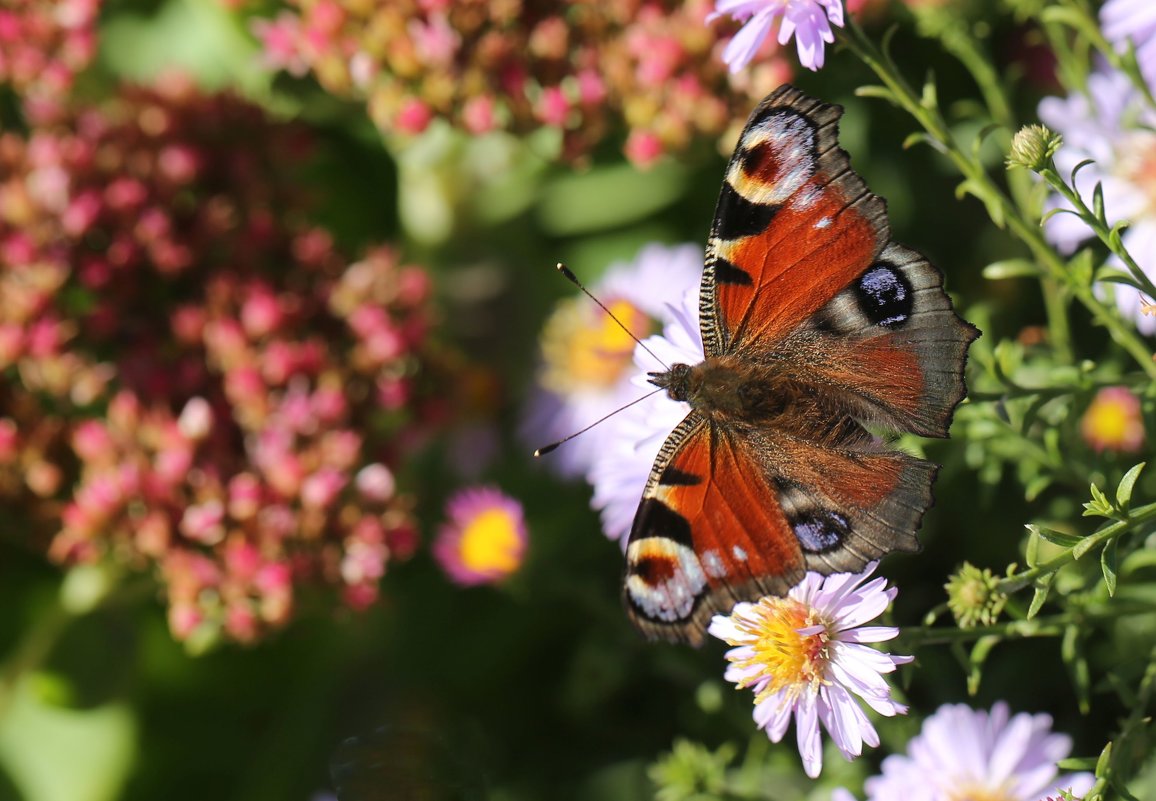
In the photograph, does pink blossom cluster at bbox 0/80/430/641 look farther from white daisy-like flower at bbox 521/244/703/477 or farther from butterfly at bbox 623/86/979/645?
butterfly at bbox 623/86/979/645

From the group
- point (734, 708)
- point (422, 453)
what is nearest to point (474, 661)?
point (422, 453)

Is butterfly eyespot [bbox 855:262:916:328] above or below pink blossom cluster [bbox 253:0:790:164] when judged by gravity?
above

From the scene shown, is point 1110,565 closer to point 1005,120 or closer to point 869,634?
point 869,634

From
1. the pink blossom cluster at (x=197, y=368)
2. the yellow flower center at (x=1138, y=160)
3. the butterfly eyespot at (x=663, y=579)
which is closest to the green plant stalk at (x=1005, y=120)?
the yellow flower center at (x=1138, y=160)

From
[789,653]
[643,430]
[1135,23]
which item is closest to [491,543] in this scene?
[643,430]

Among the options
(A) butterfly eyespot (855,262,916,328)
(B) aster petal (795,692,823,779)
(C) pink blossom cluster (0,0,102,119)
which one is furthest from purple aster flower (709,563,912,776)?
(C) pink blossom cluster (0,0,102,119)
